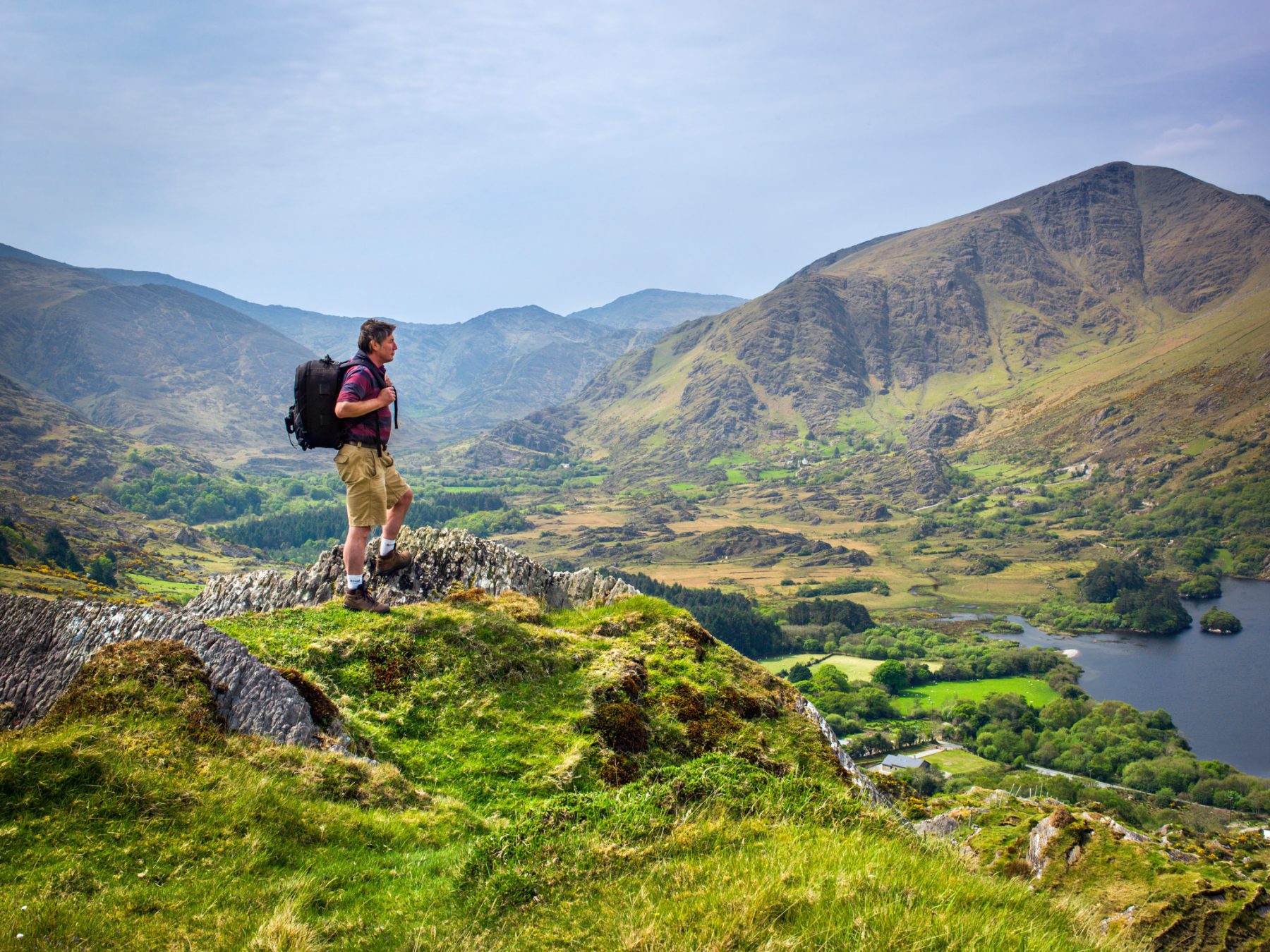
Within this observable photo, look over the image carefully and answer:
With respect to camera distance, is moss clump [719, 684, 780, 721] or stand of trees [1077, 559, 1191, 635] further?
stand of trees [1077, 559, 1191, 635]

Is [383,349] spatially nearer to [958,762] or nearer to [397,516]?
[397,516]

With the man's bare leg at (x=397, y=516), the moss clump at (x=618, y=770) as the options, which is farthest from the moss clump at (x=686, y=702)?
the man's bare leg at (x=397, y=516)

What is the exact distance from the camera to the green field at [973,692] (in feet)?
356

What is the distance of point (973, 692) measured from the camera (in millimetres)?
113000

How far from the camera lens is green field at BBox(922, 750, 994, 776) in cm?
8102

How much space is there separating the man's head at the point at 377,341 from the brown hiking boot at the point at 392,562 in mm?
4510

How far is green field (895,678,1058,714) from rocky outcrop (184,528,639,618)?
10264cm

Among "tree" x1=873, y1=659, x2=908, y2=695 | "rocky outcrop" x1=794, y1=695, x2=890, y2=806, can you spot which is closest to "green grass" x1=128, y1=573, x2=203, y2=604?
"tree" x1=873, y1=659, x2=908, y2=695

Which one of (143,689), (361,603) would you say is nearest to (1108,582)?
(361,603)

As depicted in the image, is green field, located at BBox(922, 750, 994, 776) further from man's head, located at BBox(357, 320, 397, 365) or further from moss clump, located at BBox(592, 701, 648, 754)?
man's head, located at BBox(357, 320, 397, 365)

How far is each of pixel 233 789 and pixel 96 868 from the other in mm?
1296

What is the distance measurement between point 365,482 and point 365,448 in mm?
571

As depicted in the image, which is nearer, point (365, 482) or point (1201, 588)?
point (365, 482)

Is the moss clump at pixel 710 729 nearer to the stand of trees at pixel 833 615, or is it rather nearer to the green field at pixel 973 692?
the green field at pixel 973 692
